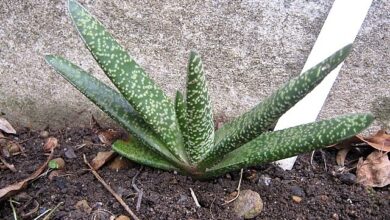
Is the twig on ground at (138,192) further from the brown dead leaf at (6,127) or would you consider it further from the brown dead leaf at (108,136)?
the brown dead leaf at (6,127)

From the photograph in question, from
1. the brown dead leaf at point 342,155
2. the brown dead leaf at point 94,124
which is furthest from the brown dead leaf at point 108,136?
the brown dead leaf at point 342,155

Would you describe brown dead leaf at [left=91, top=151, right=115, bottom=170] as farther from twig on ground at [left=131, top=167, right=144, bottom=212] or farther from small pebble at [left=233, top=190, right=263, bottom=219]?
small pebble at [left=233, top=190, right=263, bottom=219]

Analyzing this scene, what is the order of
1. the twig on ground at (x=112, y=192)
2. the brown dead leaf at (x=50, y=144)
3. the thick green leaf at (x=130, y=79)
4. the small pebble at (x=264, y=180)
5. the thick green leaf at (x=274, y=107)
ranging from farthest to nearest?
the brown dead leaf at (x=50, y=144) → the small pebble at (x=264, y=180) → the twig on ground at (x=112, y=192) → the thick green leaf at (x=130, y=79) → the thick green leaf at (x=274, y=107)

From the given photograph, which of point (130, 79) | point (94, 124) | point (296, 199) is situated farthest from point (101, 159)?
point (296, 199)

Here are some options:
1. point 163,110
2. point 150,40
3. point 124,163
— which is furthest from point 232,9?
point 124,163

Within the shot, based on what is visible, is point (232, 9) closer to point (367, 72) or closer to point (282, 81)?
point (282, 81)

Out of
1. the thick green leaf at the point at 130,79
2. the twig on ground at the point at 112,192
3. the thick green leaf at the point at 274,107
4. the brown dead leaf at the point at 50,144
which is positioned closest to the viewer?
the thick green leaf at the point at 274,107
